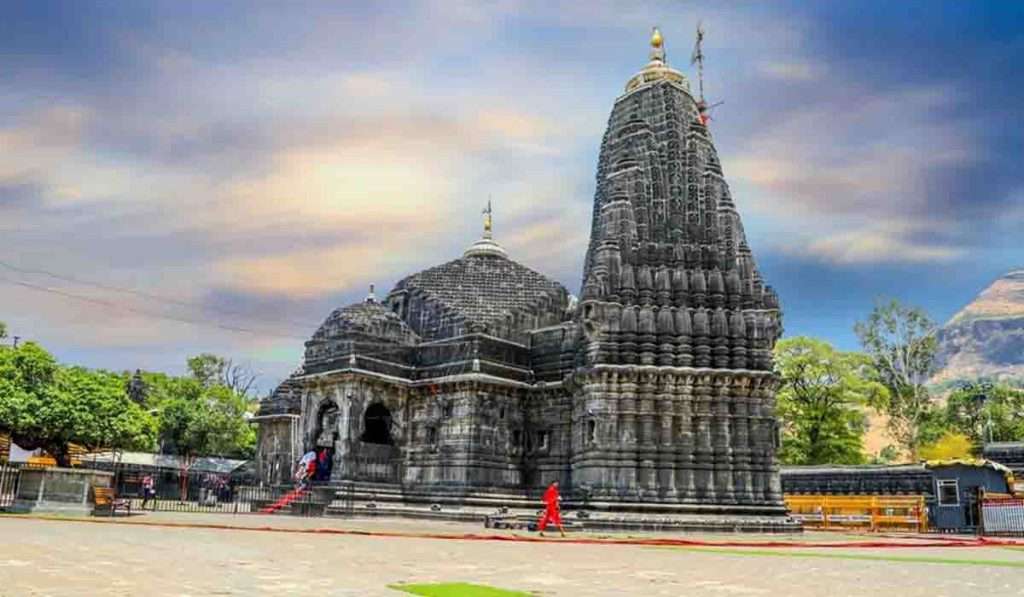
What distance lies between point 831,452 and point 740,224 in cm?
2381

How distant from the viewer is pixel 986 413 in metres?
57.6

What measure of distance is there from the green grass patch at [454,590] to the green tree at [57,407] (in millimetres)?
32485

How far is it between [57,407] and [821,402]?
138 ft

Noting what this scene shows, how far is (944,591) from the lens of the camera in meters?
8.90

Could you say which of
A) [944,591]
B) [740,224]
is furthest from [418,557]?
[740,224]

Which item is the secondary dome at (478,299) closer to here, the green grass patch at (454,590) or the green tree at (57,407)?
the green tree at (57,407)

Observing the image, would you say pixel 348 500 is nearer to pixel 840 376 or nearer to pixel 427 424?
pixel 427 424

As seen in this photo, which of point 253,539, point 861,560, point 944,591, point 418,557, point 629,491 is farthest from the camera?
point 629,491

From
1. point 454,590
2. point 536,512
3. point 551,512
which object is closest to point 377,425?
point 536,512

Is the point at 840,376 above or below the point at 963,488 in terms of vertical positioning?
above

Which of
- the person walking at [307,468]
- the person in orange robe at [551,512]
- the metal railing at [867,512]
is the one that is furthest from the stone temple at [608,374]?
the metal railing at [867,512]

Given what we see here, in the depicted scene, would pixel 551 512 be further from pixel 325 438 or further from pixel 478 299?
pixel 478 299


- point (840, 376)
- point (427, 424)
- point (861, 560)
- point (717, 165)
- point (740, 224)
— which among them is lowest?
point (861, 560)

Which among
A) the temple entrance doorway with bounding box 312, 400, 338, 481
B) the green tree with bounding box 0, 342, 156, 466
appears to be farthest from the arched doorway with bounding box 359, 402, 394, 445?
the green tree with bounding box 0, 342, 156, 466
